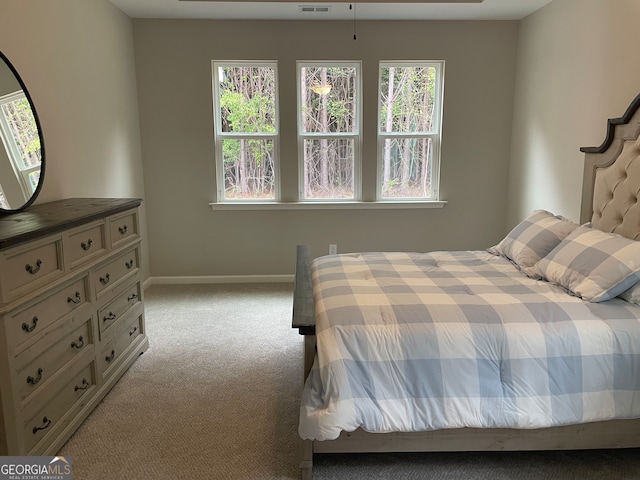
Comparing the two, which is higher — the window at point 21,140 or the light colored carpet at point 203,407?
the window at point 21,140

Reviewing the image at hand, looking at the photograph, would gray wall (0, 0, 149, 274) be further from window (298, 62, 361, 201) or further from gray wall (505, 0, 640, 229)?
gray wall (505, 0, 640, 229)

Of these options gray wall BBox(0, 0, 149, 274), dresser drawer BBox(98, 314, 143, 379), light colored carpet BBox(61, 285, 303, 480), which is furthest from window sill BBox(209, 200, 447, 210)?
dresser drawer BBox(98, 314, 143, 379)

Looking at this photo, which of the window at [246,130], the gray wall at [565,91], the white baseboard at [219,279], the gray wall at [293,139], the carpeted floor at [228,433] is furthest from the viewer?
the white baseboard at [219,279]

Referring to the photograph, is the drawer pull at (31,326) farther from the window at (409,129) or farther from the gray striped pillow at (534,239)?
the window at (409,129)

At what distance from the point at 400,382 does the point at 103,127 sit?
3.07 meters

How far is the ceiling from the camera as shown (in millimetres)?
3850

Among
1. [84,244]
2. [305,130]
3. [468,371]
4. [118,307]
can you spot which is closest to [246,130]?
[305,130]

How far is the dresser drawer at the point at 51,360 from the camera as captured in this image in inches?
72.9

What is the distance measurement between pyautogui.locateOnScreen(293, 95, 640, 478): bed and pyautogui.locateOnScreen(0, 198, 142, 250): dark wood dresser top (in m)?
1.11

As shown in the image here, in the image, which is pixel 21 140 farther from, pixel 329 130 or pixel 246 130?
pixel 329 130

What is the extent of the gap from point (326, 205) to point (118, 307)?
2333 mm

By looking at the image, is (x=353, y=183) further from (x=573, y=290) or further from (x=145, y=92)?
(x=573, y=290)

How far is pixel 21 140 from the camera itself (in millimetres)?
2523

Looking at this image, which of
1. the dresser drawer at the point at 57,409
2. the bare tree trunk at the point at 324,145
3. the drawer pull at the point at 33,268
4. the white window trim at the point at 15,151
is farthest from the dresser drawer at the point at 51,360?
the bare tree trunk at the point at 324,145
